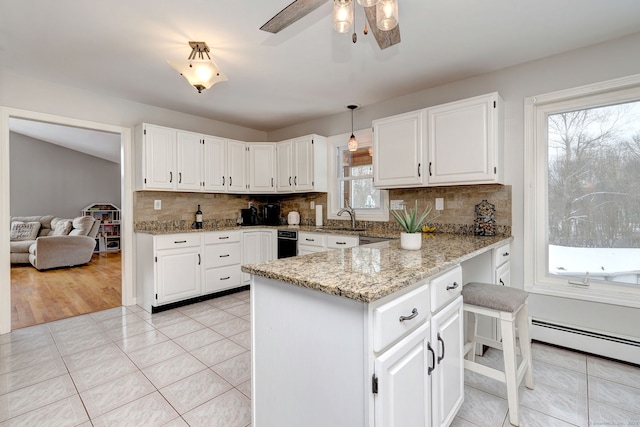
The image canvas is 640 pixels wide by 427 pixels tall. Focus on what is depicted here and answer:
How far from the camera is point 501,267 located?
2.39 meters

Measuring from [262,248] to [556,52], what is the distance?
12.0 feet

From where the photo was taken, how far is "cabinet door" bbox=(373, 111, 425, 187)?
288 cm

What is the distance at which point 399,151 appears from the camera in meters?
3.01

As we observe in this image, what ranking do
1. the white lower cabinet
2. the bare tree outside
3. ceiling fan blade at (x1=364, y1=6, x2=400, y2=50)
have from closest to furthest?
ceiling fan blade at (x1=364, y1=6, x2=400, y2=50), the bare tree outside, the white lower cabinet

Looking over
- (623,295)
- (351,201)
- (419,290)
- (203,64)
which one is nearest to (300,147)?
(351,201)

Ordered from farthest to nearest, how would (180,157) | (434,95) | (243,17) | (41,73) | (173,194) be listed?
(173,194) < (180,157) < (434,95) < (41,73) < (243,17)

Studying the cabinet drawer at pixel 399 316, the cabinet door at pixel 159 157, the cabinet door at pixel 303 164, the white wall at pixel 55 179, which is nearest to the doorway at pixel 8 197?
the cabinet door at pixel 159 157

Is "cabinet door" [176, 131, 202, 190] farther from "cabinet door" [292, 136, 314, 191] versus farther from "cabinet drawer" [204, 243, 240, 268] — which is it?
"cabinet door" [292, 136, 314, 191]

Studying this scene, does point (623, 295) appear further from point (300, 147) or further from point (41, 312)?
point (41, 312)

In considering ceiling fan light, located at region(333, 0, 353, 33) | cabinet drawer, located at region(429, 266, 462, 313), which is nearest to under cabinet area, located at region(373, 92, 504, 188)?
cabinet drawer, located at region(429, 266, 462, 313)

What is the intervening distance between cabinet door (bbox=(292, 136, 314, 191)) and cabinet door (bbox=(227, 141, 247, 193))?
2.42ft

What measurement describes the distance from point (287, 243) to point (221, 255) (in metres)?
0.83

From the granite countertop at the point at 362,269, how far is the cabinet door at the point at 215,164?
2737 mm

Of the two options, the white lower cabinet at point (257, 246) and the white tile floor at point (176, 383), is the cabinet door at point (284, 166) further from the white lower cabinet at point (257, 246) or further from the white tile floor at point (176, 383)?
the white tile floor at point (176, 383)
